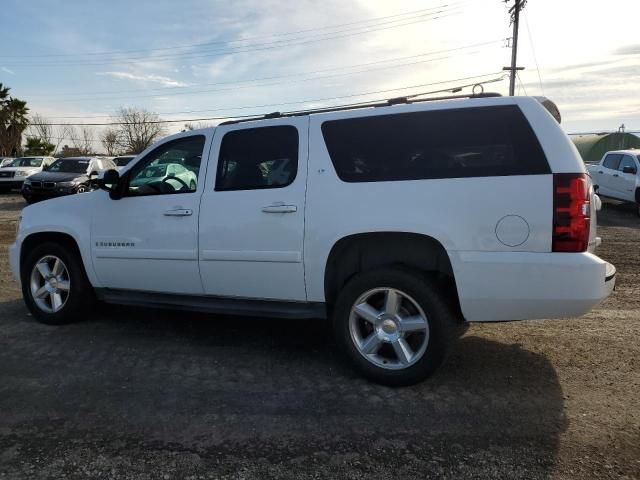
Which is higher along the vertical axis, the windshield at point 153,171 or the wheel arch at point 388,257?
the windshield at point 153,171

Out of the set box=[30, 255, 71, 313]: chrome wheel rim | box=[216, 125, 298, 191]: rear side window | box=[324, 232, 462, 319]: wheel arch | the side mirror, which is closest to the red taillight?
box=[324, 232, 462, 319]: wheel arch

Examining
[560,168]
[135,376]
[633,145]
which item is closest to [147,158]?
[135,376]

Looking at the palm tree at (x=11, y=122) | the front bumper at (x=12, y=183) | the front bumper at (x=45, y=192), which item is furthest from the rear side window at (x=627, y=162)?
the palm tree at (x=11, y=122)

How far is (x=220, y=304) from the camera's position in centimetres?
451

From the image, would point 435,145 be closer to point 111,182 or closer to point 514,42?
point 111,182

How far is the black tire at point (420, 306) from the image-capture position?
3717 mm

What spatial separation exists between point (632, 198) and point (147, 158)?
14.2 m

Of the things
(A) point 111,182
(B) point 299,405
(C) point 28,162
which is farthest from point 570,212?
(C) point 28,162

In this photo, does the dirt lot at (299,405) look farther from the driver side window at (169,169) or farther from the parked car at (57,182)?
the parked car at (57,182)

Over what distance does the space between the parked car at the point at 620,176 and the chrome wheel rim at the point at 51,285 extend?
1359 cm

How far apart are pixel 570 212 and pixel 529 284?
20.3 inches

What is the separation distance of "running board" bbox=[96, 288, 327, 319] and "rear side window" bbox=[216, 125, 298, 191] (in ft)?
3.06

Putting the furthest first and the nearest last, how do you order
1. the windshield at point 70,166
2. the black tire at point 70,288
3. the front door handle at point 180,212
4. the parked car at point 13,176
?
1. the parked car at point 13,176
2. the windshield at point 70,166
3. the black tire at point 70,288
4. the front door handle at point 180,212

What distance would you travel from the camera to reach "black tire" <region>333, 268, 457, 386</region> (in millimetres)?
3717
